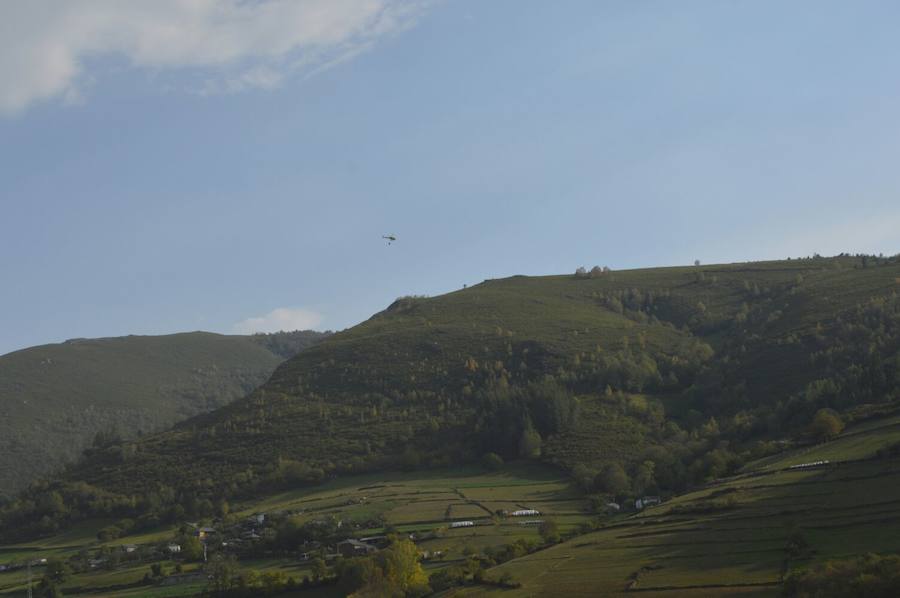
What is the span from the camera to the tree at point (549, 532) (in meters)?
86.2

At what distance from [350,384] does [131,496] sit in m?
49.9

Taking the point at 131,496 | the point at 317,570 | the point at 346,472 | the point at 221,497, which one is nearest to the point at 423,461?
the point at 346,472

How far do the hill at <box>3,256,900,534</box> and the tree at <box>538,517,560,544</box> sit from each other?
22880 mm

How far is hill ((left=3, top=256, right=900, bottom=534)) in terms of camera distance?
412 feet

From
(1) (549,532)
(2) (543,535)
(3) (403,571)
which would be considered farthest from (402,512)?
(3) (403,571)

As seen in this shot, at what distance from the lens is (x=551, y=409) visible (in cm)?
15112

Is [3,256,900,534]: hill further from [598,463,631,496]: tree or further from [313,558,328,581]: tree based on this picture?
[313,558,328,581]: tree

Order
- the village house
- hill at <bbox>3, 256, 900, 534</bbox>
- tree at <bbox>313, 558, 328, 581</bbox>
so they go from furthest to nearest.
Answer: hill at <bbox>3, 256, 900, 534</bbox> < the village house < tree at <bbox>313, 558, 328, 581</bbox>

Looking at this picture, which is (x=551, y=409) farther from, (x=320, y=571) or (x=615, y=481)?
(x=320, y=571)

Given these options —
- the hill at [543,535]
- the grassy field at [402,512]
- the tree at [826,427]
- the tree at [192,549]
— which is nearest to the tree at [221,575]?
the hill at [543,535]

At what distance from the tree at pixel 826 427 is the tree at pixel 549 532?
27198mm

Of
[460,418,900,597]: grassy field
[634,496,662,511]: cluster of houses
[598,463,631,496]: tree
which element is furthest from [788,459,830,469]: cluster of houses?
[598,463,631,496]: tree

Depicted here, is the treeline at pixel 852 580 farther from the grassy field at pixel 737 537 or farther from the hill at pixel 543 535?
the grassy field at pixel 737 537

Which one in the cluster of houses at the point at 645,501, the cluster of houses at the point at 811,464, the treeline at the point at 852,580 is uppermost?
the cluster of houses at the point at 811,464
